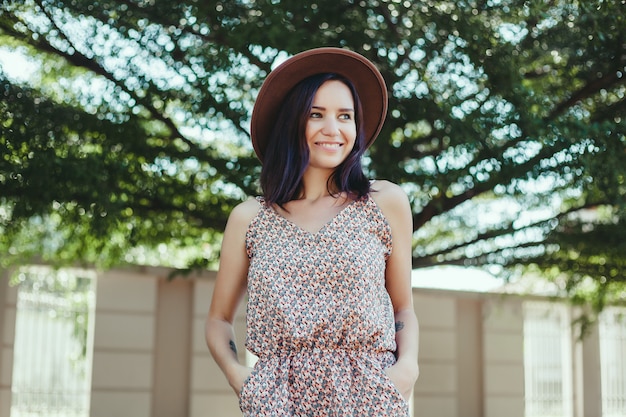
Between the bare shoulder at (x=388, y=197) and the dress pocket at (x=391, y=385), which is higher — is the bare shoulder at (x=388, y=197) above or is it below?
above

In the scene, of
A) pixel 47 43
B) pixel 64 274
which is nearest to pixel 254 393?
pixel 47 43

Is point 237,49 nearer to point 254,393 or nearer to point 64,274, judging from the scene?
point 254,393

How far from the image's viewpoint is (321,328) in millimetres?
2760

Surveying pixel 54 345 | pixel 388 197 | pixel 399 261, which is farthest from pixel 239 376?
pixel 54 345

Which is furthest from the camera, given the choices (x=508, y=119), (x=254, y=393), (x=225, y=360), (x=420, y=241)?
(x=420, y=241)

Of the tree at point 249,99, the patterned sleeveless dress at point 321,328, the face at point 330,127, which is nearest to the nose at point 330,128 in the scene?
the face at point 330,127

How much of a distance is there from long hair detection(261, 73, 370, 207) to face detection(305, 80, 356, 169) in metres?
0.02

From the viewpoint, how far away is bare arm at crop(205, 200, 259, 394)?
3047 millimetres

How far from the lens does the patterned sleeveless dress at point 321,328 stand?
2732 mm

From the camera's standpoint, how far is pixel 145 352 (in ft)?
36.7

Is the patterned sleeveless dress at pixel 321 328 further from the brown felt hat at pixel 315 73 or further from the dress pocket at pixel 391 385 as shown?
the brown felt hat at pixel 315 73

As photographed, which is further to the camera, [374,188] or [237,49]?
[237,49]

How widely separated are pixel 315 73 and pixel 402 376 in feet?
3.27

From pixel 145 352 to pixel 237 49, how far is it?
19.4 ft
